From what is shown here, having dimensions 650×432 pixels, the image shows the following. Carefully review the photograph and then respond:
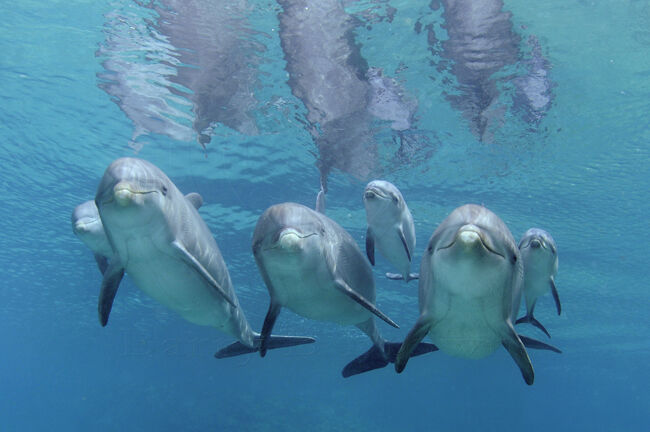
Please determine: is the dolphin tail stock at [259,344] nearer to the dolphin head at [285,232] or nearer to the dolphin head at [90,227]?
the dolphin head at [285,232]

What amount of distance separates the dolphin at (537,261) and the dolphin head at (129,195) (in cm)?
460

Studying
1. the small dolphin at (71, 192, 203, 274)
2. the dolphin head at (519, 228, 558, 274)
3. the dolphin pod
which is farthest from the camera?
the small dolphin at (71, 192, 203, 274)

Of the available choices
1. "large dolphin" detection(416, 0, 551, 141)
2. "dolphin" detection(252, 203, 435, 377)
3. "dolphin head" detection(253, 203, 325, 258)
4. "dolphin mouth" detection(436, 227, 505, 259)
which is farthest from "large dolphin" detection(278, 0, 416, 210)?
"dolphin mouth" detection(436, 227, 505, 259)

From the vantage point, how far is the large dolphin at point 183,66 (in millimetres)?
9219

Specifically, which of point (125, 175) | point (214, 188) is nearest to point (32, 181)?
point (214, 188)

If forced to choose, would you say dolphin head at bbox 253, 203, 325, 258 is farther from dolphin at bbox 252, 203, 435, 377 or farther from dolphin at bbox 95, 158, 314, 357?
dolphin at bbox 95, 158, 314, 357

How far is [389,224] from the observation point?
688 centimetres

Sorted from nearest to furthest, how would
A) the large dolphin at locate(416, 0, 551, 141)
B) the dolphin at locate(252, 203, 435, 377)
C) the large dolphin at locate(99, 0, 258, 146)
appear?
1. the dolphin at locate(252, 203, 435, 377)
2. the large dolphin at locate(416, 0, 551, 141)
3. the large dolphin at locate(99, 0, 258, 146)

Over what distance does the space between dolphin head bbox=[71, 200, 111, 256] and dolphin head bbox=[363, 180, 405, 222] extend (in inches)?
162

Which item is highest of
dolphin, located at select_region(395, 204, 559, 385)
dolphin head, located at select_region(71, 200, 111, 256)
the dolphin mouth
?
the dolphin mouth

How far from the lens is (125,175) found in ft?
12.7

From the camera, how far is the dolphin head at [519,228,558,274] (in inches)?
218

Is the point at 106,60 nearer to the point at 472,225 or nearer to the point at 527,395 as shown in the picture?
the point at 472,225

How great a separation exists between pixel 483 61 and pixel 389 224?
557cm
